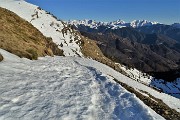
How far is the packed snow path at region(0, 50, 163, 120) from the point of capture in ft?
48.9

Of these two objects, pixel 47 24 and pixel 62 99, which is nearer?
pixel 62 99

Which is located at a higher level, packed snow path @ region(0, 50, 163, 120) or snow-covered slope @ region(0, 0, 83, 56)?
snow-covered slope @ region(0, 0, 83, 56)

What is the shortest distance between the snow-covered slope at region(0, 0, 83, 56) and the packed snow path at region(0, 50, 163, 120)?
63125mm

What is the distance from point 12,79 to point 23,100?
15.2 ft

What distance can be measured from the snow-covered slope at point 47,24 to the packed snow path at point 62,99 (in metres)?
63.1

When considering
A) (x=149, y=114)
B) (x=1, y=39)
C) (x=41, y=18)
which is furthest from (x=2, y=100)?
(x=41, y=18)

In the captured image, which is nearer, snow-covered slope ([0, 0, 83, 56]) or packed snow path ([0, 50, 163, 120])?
packed snow path ([0, 50, 163, 120])

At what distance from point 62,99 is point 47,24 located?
8285 centimetres

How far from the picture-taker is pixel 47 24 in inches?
3885


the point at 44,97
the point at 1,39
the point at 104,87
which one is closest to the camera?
the point at 44,97

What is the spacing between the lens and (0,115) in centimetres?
1385

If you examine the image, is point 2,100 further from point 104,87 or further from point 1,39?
point 1,39

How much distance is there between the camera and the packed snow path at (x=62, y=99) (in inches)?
586

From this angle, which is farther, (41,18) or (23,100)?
(41,18)
